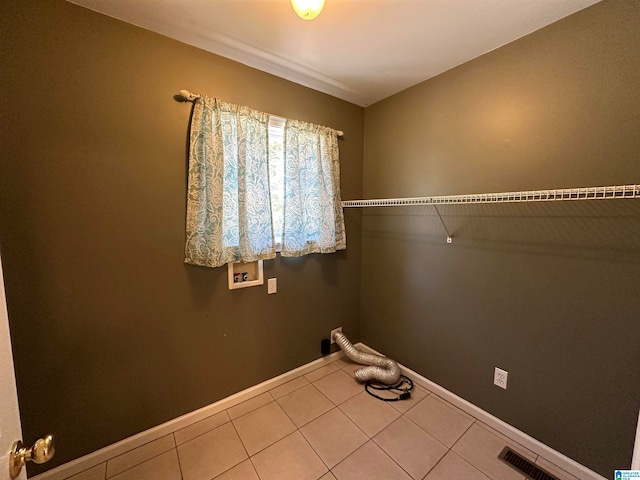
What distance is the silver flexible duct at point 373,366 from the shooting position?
81.2 inches

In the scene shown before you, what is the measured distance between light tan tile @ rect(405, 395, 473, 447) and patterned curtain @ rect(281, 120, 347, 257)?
134cm

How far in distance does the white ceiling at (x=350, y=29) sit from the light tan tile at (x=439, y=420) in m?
2.44

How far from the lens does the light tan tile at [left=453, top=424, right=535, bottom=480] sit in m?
1.40

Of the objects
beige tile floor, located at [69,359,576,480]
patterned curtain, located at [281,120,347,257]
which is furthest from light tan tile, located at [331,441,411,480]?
patterned curtain, located at [281,120,347,257]

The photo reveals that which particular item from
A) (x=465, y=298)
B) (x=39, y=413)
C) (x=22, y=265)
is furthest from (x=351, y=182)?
(x=39, y=413)

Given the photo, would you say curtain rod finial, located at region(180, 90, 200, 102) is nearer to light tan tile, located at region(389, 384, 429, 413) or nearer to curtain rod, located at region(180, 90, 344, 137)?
curtain rod, located at region(180, 90, 344, 137)

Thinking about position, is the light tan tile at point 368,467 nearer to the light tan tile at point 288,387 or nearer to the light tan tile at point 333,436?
the light tan tile at point 333,436

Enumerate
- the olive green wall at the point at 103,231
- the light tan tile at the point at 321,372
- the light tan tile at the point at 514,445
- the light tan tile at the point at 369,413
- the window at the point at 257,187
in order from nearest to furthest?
the olive green wall at the point at 103,231, the light tan tile at the point at 514,445, the window at the point at 257,187, the light tan tile at the point at 369,413, the light tan tile at the point at 321,372

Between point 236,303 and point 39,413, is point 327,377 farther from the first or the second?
point 39,413

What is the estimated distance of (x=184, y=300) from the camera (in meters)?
1.68

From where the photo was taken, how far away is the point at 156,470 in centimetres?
142

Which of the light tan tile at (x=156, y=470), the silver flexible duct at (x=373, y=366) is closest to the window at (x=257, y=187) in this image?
the silver flexible duct at (x=373, y=366)

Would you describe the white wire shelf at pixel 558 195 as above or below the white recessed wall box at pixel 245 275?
above

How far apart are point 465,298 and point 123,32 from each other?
2.64 metres
